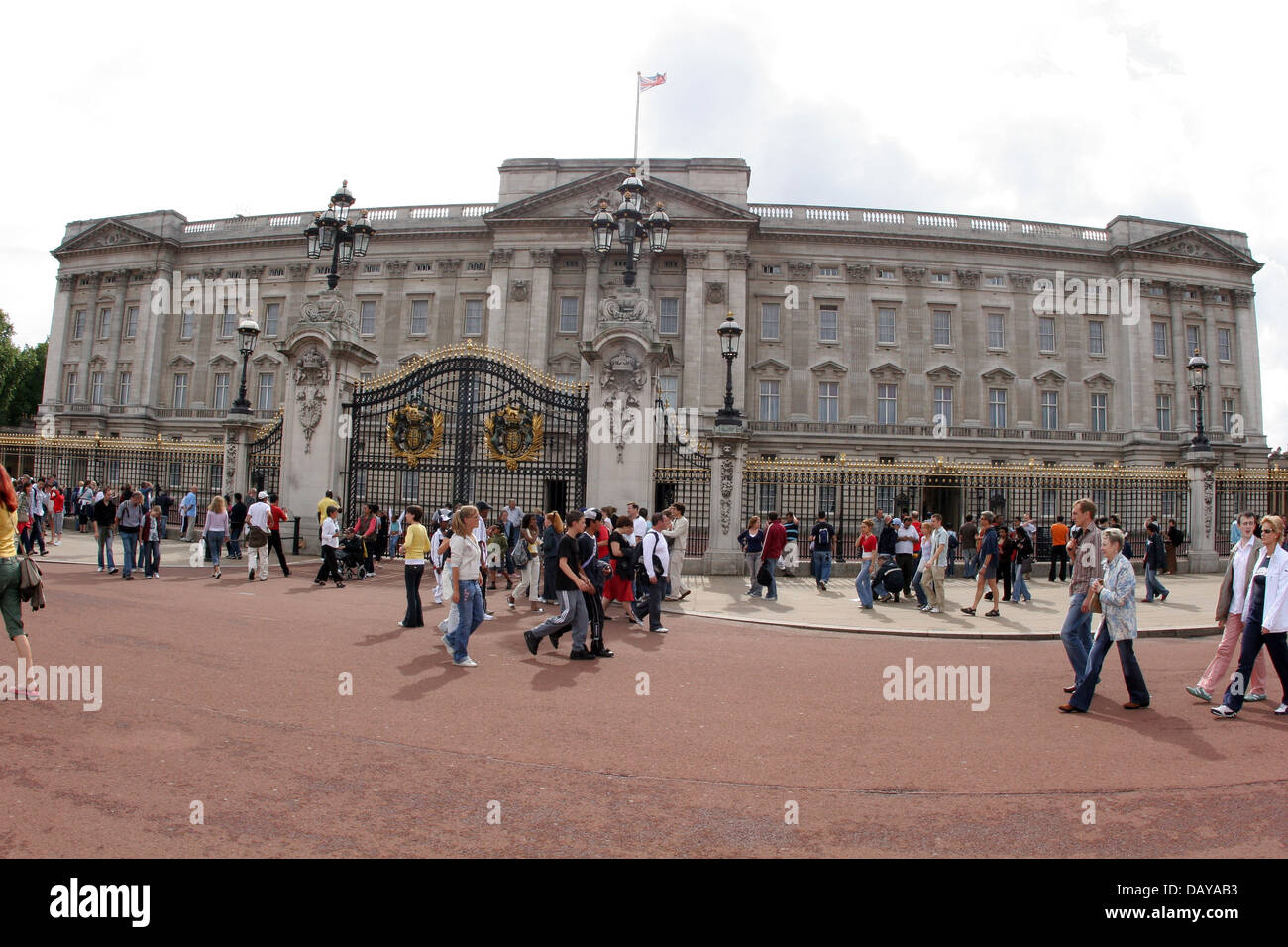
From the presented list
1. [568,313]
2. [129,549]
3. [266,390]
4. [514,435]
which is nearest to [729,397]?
[514,435]

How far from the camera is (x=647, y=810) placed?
4.50m

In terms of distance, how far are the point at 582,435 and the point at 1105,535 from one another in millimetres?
12366

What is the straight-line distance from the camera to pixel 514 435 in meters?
18.7

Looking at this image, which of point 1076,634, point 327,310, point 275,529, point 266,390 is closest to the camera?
point 1076,634

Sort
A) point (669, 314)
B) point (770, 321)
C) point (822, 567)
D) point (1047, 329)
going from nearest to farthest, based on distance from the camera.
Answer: point (822, 567), point (669, 314), point (770, 321), point (1047, 329)

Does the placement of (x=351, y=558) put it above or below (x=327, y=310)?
below

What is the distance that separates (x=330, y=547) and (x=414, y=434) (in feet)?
18.1

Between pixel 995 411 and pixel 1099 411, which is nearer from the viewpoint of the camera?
pixel 995 411

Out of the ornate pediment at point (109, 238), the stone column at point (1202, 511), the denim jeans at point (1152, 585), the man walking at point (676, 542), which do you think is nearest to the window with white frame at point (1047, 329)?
the stone column at point (1202, 511)

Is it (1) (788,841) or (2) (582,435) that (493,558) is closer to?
(2) (582,435)

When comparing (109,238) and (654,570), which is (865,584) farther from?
(109,238)

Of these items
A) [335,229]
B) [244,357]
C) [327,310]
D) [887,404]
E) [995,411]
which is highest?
[887,404]

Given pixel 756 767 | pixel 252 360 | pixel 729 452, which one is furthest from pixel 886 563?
pixel 252 360

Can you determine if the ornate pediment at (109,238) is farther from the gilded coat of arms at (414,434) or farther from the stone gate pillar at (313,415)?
the gilded coat of arms at (414,434)
